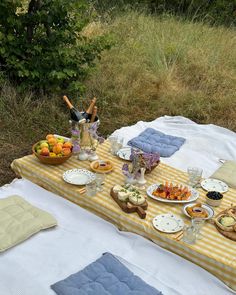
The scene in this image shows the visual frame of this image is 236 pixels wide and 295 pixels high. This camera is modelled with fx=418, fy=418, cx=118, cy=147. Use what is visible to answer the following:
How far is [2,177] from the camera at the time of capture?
3629 millimetres

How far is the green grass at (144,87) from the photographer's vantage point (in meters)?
4.52

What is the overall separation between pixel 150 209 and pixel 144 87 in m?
3.00

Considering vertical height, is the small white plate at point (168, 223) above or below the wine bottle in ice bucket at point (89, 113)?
below

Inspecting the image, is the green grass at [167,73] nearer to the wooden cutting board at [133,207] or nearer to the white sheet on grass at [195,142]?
the white sheet on grass at [195,142]

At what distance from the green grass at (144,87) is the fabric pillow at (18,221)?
0.85 meters

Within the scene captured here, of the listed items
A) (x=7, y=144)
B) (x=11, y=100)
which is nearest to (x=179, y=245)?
(x=7, y=144)

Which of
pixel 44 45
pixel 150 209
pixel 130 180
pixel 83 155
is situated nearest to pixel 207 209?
pixel 150 209

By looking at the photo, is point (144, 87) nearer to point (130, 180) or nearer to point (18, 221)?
point (130, 180)

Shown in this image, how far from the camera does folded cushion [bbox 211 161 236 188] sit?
3063mm

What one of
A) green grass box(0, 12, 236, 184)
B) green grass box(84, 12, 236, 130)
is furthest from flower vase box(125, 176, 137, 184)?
green grass box(84, 12, 236, 130)

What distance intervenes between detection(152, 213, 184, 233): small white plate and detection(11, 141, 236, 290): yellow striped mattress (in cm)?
3

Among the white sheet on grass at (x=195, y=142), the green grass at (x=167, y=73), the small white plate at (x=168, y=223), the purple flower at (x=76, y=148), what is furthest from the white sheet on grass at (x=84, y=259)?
the green grass at (x=167, y=73)

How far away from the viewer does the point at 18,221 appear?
2.59 meters

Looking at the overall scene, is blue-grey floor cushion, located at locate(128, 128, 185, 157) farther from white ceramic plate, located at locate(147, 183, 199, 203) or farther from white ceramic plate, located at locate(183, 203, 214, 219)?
white ceramic plate, located at locate(183, 203, 214, 219)
